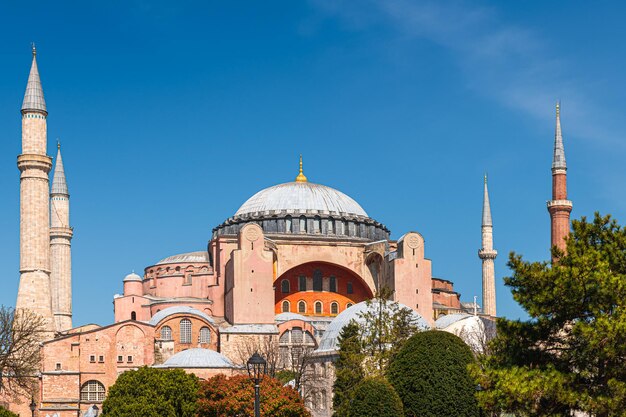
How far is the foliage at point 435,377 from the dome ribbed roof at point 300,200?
28560 millimetres

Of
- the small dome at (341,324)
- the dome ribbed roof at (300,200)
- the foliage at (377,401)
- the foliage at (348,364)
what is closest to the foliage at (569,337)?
the foliage at (377,401)

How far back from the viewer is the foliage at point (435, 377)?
74.0 ft

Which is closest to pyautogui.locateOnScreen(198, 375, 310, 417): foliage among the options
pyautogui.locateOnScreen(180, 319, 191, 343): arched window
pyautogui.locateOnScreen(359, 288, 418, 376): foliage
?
pyautogui.locateOnScreen(359, 288, 418, 376): foliage

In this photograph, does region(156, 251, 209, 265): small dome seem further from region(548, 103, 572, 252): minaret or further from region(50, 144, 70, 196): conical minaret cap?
region(548, 103, 572, 252): minaret

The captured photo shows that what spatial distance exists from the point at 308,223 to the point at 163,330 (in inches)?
410

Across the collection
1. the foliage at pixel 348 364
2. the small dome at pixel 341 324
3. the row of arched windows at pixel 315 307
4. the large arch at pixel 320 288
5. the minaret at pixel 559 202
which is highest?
the minaret at pixel 559 202

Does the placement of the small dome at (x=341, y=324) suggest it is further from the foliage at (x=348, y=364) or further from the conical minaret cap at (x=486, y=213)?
the conical minaret cap at (x=486, y=213)

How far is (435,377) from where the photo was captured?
896 inches

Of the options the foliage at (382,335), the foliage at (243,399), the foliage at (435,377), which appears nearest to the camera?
the foliage at (435,377)

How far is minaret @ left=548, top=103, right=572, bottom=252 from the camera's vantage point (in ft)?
146

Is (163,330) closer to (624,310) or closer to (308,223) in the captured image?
(308,223)

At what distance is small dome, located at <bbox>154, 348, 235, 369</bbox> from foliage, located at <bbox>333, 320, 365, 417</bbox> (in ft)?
23.6

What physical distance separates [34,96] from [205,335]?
12014mm

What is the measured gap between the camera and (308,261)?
163 feet
